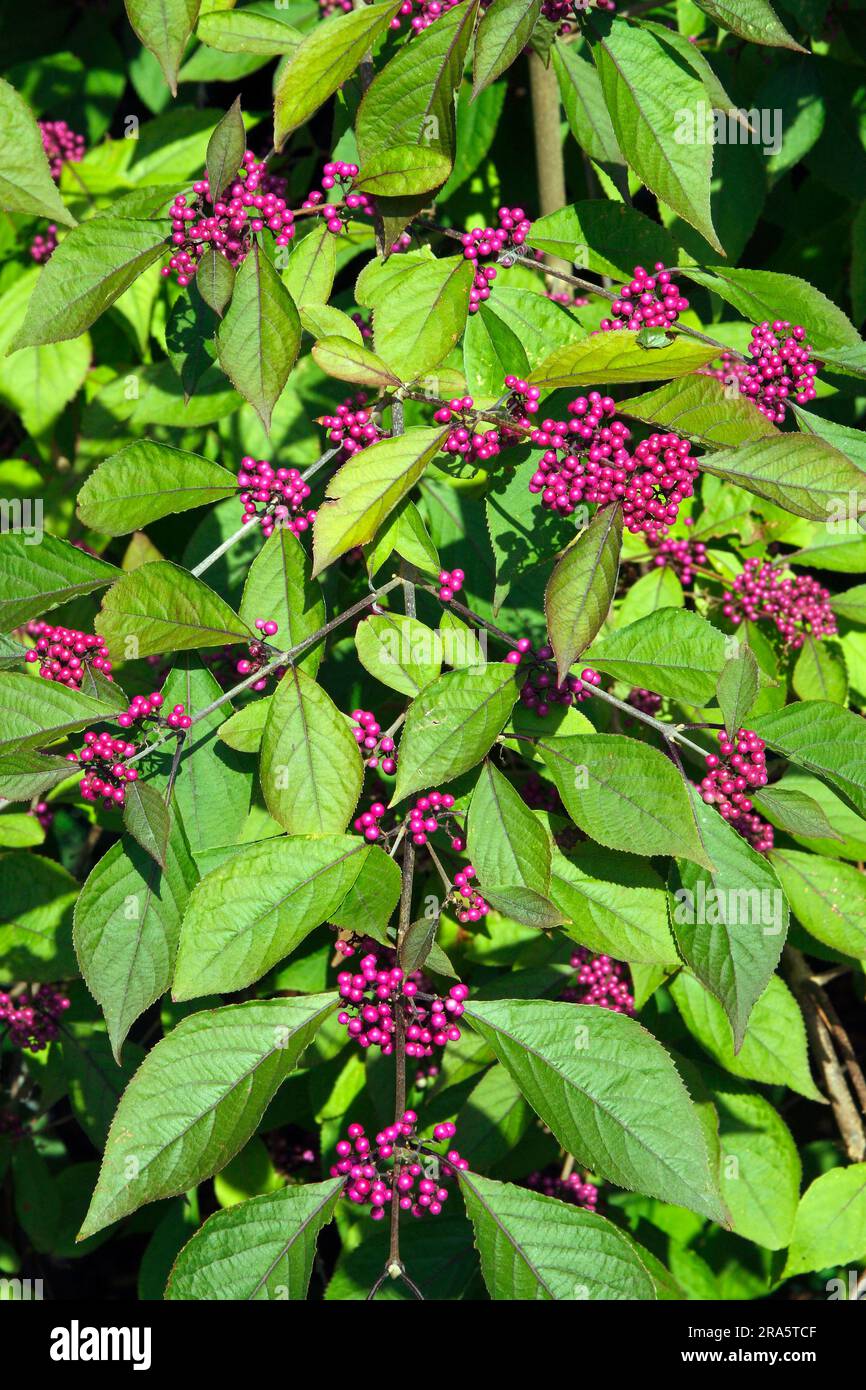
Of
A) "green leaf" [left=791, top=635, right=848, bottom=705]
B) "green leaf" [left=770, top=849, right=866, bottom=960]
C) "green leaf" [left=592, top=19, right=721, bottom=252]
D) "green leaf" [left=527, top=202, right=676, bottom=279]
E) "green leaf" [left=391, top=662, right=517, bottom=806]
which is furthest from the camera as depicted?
"green leaf" [left=791, top=635, right=848, bottom=705]

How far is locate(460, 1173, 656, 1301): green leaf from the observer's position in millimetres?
1623

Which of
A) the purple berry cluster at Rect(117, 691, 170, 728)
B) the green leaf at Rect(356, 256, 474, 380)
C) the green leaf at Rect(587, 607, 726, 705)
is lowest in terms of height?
the purple berry cluster at Rect(117, 691, 170, 728)

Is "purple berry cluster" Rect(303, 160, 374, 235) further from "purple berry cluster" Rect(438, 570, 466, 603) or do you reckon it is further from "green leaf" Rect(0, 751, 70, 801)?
"green leaf" Rect(0, 751, 70, 801)

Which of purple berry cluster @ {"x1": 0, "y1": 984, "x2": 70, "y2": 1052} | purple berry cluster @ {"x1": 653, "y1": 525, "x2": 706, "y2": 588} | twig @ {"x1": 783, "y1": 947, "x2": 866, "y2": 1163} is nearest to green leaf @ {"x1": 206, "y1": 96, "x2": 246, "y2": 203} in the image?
purple berry cluster @ {"x1": 653, "y1": 525, "x2": 706, "y2": 588}

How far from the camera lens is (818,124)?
2.49 meters

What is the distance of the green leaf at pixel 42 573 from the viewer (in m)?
1.84

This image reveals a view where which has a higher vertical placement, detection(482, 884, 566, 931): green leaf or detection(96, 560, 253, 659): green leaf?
detection(96, 560, 253, 659): green leaf

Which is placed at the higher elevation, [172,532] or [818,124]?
[818,124]

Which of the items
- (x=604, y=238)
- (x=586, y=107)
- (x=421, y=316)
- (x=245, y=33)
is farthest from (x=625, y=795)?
(x=245, y=33)

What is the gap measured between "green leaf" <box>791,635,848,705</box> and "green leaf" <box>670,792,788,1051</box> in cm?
79

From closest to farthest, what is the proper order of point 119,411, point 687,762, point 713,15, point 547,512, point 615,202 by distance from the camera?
point 713,15 → point 547,512 → point 615,202 → point 687,762 → point 119,411

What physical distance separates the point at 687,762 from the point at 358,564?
817 millimetres

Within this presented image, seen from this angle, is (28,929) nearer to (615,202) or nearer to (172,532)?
(172,532)

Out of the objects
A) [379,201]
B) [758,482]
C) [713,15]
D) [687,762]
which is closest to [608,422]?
[758,482]
